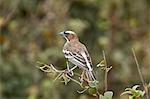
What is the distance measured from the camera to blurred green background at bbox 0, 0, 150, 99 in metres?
9.32

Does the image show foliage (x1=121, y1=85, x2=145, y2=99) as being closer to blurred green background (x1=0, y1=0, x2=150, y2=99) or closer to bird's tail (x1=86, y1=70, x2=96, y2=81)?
bird's tail (x1=86, y1=70, x2=96, y2=81)

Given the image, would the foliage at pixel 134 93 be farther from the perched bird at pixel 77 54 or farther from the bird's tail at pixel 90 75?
the perched bird at pixel 77 54

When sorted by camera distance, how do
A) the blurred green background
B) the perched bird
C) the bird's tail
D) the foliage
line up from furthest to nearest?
the blurred green background
the perched bird
the bird's tail
the foliage

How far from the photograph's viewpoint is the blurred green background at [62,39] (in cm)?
932

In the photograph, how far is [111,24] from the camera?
991 cm

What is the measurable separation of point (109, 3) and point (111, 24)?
0.32m

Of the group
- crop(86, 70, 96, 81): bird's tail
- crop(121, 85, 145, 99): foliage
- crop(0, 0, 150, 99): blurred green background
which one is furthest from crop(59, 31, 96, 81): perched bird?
crop(0, 0, 150, 99): blurred green background

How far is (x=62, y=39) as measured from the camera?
9.45 meters

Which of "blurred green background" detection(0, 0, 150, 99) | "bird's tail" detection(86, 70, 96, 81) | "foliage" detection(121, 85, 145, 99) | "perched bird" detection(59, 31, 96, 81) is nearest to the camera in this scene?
"foliage" detection(121, 85, 145, 99)

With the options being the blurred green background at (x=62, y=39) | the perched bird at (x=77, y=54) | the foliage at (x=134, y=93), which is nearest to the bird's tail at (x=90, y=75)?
the perched bird at (x=77, y=54)

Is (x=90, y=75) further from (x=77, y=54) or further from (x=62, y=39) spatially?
(x=62, y=39)

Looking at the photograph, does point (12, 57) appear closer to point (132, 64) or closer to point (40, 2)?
point (40, 2)

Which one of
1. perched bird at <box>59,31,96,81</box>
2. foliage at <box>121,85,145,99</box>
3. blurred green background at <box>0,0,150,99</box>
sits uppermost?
blurred green background at <box>0,0,150,99</box>

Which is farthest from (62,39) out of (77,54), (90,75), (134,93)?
(134,93)
